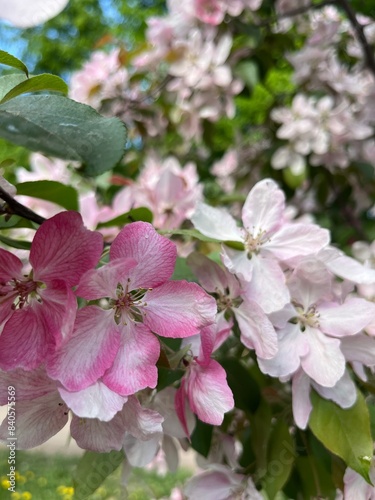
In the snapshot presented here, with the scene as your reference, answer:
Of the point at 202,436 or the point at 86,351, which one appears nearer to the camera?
the point at 86,351

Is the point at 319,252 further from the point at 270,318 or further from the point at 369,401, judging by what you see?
the point at 369,401

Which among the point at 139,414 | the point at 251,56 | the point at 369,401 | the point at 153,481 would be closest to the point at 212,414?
the point at 139,414

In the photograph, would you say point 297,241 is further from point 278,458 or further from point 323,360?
point 278,458

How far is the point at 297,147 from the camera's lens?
1546mm

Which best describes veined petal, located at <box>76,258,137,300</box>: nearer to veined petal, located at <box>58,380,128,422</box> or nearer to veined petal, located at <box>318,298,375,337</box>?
veined petal, located at <box>58,380,128,422</box>

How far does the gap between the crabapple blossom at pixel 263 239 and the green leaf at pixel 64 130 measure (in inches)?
8.1

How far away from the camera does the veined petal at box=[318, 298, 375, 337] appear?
23.8 inches

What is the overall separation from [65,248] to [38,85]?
0.40 feet

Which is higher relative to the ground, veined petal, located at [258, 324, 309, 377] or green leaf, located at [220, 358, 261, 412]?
veined petal, located at [258, 324, 309, 377]

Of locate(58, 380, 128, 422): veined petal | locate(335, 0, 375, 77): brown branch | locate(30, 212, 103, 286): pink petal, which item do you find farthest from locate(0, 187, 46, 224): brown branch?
locate(335, 0, 375, 77): brown branch

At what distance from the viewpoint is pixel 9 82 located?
0.47 m

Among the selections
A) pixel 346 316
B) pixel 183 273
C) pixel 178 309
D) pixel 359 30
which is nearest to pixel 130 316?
pixel 178 309

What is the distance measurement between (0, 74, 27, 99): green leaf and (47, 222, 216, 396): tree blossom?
0.14m

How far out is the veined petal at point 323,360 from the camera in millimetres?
574
